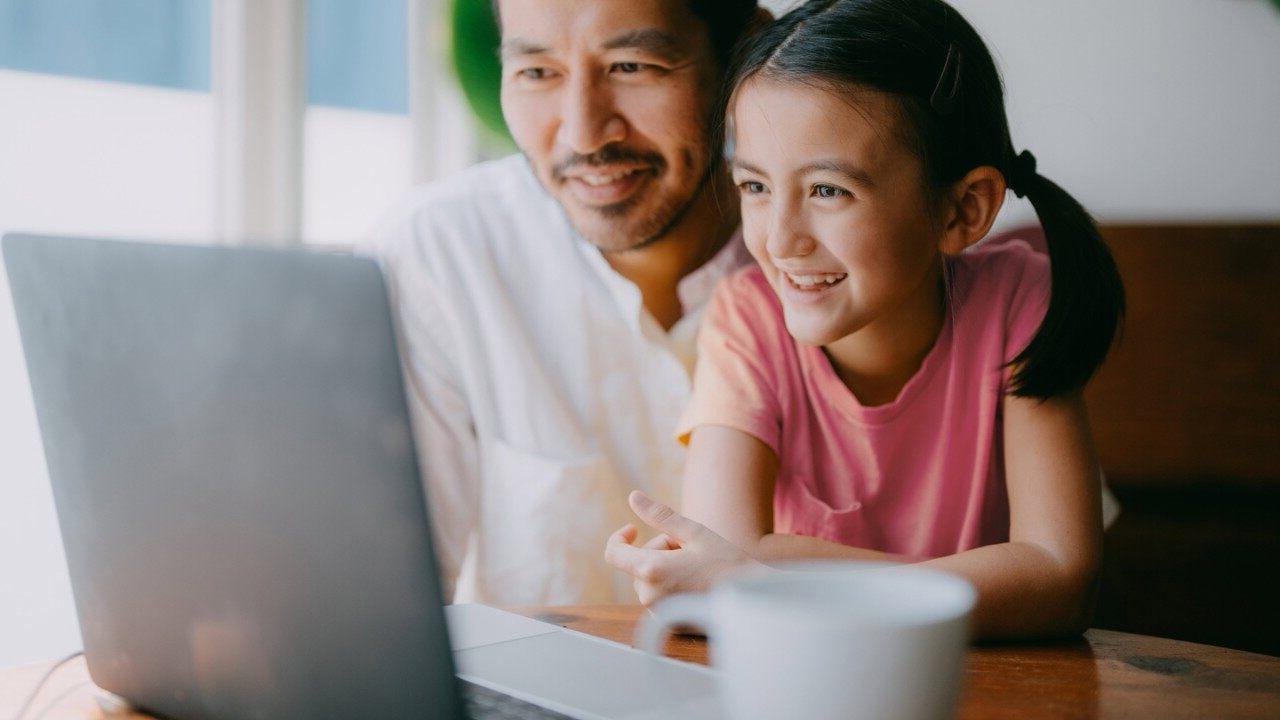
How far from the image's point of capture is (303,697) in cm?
47

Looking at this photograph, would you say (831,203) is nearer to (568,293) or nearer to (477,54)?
(568,293)

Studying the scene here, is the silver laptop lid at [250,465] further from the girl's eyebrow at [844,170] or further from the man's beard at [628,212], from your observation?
the man's beard at [628,212]

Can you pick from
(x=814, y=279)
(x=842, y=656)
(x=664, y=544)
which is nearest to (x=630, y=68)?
(x=814, y=279)

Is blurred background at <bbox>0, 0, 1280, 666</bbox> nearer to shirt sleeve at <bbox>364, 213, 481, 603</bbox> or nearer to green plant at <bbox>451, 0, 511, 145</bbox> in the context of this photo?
green plant at <bbox>451, 0, 511, 145</bbox>

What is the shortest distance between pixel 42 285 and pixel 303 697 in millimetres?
240

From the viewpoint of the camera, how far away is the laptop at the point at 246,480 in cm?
43

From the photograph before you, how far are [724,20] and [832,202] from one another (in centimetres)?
42

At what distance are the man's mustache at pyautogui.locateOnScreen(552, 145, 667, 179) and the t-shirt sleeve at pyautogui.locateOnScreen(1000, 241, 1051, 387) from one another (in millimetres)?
409

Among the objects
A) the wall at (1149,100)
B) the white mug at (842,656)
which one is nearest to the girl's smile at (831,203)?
the white mug at (842,656)

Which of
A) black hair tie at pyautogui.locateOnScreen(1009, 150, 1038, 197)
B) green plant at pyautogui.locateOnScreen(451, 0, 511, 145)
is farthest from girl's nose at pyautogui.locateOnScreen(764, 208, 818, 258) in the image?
green plant at pyautogui.locateOnScreen(451, 0, 511, 145)

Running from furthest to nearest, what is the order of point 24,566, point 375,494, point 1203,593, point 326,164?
point 326,164 < point 1203,593 < point 24,566 < point 375,494

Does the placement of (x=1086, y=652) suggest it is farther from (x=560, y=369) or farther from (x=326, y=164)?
(x=326, y=164)

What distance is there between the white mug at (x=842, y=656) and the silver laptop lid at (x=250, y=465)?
0.12 metres

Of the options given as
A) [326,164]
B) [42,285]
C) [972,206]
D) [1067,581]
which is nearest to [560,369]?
[972,206]
